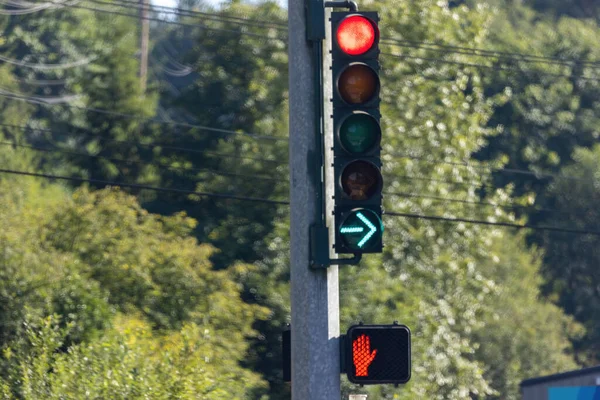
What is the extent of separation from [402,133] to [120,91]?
24046mm

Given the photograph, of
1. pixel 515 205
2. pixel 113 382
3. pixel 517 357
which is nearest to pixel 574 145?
pixel 517 357

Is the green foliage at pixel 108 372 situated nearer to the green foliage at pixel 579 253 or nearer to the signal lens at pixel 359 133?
the signal lens at pixel 359 133

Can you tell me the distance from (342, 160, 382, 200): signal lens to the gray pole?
1.26 feet

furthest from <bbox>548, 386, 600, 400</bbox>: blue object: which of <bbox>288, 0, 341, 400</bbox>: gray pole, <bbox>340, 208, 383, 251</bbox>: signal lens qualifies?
<bbox>340, 208, 383, 251</bbox>: signal lens

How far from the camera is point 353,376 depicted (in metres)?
8.29

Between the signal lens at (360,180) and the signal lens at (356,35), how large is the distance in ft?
2.63

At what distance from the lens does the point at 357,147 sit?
26.7 feet

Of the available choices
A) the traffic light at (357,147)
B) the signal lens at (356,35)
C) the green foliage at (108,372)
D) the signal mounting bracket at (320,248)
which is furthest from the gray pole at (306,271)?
the green foliage at (108,372)

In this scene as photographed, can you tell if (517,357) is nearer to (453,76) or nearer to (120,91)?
(453,76)

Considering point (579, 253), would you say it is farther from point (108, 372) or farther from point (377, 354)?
point (377, 354)

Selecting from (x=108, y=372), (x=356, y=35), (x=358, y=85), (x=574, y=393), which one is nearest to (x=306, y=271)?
(x=358, y=85)

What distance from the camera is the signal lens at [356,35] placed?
322 inches

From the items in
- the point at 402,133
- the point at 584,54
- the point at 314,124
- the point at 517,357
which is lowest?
the point at 517,357

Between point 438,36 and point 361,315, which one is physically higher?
point 438,36
